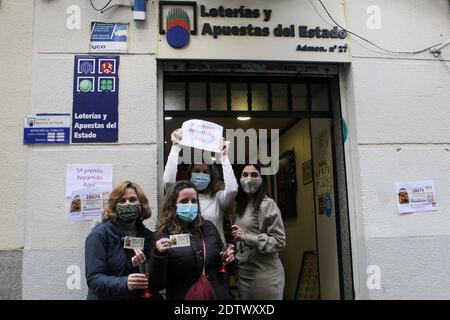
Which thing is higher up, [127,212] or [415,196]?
[415,196]

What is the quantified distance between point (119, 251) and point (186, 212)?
1.89 feet

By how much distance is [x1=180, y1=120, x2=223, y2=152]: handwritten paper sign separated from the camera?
16.1 ft

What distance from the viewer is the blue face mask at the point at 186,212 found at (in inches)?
156

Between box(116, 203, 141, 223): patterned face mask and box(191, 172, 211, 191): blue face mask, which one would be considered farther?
box(191, 172, 211, 191): blue face mask

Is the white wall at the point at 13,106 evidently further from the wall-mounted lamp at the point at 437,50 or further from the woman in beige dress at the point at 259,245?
the wall-mounted lamp at the point at 437,50

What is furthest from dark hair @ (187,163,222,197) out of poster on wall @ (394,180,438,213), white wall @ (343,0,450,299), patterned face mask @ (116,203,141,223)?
poster on wall @ (394,180,438,213)

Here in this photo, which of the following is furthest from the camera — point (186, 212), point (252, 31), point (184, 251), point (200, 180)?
point (252, 31)

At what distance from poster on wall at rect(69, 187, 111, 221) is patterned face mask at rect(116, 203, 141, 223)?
3.46 ft

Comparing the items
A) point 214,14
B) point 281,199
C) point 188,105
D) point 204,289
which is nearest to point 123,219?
point 204,289

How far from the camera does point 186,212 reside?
13.0 ft

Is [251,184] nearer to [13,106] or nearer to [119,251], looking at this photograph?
[119,251]

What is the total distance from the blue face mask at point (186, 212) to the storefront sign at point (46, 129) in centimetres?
176

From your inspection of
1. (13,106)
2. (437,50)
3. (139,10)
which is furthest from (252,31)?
(13,106)

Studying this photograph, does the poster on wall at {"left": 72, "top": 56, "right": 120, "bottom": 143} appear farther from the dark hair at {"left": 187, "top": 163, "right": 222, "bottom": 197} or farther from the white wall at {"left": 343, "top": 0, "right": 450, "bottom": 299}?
the white wall at {"left": 343, "top": 0, "right": 450, "bottom": 299}
